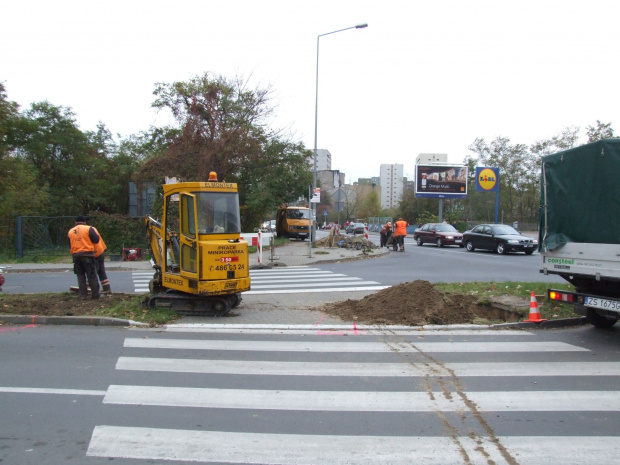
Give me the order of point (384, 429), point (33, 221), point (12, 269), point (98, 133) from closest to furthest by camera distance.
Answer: point (384, 429) < point (12, 269) < point (33, 221) < point (98, 133)

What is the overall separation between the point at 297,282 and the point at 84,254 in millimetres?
6386

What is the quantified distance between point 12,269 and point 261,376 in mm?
17162

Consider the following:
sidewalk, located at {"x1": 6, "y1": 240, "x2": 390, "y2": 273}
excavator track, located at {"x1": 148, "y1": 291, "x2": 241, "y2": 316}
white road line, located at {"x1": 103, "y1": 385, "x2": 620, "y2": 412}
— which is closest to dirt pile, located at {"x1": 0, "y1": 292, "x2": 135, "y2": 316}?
excavator track, located at {"x1": 148, "y1": 291, "x2": 241, "y2": 316}

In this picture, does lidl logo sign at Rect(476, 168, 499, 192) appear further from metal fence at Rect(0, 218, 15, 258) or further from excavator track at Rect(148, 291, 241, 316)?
excavator track at Rect(148, 291, 241, 316)

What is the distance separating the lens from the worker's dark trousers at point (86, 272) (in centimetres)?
951

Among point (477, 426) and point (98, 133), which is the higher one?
point (98, 133)

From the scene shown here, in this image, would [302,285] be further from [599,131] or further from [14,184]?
[599,131]

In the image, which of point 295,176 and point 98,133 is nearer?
point 295,176

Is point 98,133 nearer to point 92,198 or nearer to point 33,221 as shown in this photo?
point 92,198

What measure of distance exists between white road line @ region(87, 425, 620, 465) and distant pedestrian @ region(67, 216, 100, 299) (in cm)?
615

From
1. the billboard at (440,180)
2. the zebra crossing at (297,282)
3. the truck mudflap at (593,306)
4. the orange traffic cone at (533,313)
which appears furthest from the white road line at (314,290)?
the billboard at (440,180)

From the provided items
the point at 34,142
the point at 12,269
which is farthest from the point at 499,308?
the point at 34,142

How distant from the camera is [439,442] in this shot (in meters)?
3.91

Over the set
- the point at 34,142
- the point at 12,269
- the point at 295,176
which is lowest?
the point at 12,269
